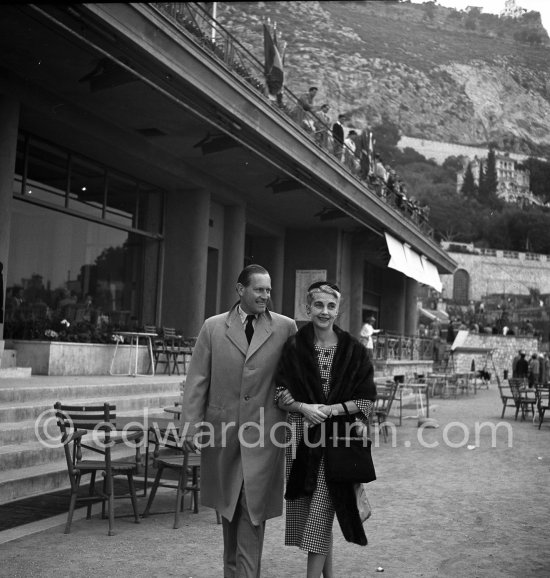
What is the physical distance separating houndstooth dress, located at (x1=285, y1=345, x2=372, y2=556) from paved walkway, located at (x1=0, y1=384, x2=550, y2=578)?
0.88 metres

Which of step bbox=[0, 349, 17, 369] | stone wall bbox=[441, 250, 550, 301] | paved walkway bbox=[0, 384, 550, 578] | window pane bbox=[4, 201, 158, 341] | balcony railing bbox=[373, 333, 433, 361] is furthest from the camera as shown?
stone wall bbox=[441, 250, 550, 301]

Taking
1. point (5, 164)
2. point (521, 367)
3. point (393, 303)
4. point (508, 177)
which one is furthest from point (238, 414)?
point (508, 177)

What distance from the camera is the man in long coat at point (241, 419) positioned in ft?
13.0

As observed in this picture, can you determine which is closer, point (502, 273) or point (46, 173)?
point (46, 173)

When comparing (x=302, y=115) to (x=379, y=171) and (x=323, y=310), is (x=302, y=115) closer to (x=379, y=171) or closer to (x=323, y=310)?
(x=379, y=171)

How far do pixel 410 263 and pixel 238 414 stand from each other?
871 inches

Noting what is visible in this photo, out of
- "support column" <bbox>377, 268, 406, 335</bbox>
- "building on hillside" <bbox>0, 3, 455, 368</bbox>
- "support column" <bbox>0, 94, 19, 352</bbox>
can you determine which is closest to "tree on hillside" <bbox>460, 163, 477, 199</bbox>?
"support column" <bbox>377, 268, 406, 335</bbox>

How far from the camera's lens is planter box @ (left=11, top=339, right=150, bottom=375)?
12.2m

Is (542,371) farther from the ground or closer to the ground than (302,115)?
closer to the ground

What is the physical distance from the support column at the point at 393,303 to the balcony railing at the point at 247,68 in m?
9.00

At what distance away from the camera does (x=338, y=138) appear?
783 inches

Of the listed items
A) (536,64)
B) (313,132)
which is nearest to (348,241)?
(313,132)

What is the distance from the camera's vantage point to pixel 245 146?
48.8ft

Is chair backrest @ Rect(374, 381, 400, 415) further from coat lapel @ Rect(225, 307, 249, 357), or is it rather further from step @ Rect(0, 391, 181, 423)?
coat lapel @ Rect(225, 307, 249, 357)
